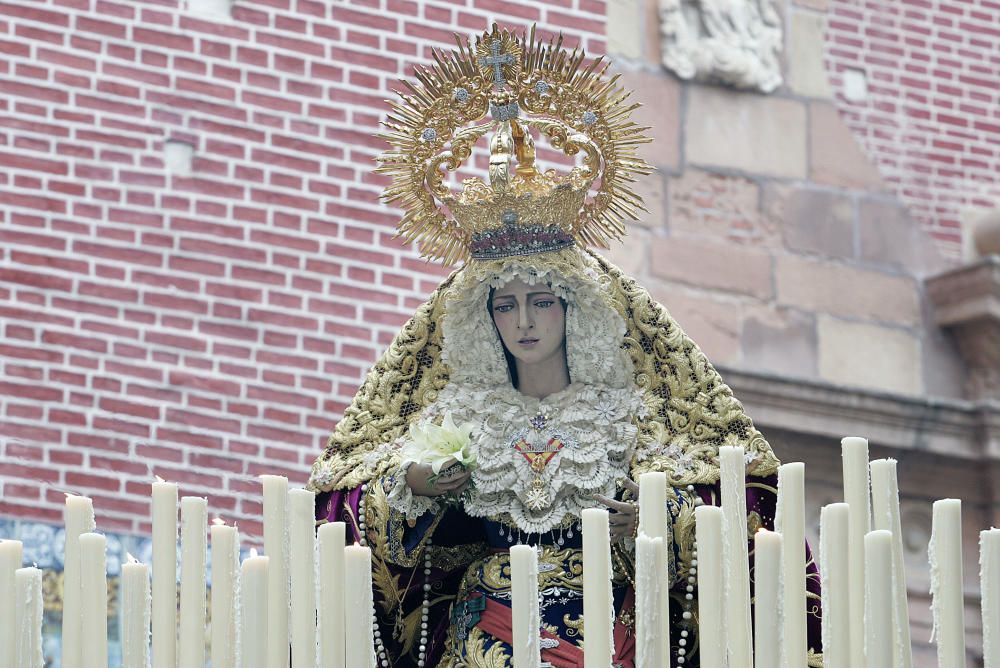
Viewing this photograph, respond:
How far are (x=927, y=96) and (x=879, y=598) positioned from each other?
20.0ft

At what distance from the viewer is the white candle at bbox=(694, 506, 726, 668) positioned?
3096 millimetres

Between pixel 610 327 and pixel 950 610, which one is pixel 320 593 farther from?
pixel 610 327

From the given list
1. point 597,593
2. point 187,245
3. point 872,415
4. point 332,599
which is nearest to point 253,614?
point 332,599

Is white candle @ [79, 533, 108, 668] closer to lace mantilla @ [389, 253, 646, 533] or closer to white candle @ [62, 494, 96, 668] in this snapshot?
white candle @ [62, 494, 96, 668]

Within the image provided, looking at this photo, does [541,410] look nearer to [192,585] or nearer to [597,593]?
[192,585]

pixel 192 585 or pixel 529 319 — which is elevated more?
pixel 529 319

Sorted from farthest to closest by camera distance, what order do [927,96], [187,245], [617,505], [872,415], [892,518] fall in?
[927,96]
[872,415]
[187,245]
[617,505]
[892,518]

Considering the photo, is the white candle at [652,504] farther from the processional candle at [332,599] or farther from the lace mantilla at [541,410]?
the lace mantilla at [541,410]

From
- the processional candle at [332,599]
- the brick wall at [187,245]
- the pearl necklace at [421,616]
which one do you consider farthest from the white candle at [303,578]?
the brick wall at [187,245]

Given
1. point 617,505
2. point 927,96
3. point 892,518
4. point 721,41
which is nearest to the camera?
point 892,518

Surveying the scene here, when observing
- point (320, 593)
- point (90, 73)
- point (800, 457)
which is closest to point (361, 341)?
point (90, 73)

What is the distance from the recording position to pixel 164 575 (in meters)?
3.31

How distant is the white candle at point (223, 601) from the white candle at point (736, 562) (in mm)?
690

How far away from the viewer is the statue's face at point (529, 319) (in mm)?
5090
